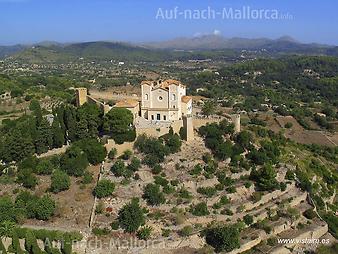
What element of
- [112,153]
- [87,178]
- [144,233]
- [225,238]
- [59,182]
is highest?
[112,153]

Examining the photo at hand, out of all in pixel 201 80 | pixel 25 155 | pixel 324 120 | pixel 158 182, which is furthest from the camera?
pixel 201 80

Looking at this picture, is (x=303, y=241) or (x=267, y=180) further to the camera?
(x=267, y=180)

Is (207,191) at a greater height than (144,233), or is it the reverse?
(207,191)

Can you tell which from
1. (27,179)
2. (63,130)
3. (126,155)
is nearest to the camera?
(27,179)

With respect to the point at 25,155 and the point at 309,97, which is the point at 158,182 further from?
the point at 309,97

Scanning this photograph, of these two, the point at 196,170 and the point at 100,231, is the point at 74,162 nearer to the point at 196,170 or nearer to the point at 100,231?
the point at 100,231

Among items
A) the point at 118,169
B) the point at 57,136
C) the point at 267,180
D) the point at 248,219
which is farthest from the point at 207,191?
the point at 57,136

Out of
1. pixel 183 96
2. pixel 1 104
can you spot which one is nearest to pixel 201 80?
pixel 1 104
